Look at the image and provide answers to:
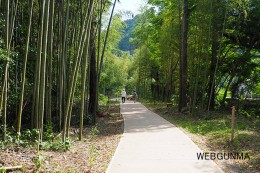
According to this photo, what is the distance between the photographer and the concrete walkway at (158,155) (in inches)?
175

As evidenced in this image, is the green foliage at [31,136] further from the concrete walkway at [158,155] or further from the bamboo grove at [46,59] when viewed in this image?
the concrete walkway at [158,155]

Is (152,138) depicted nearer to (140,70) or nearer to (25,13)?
(25,13)

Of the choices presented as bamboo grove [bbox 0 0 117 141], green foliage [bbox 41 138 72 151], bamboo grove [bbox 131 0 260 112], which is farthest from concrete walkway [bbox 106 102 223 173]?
bamboo grove [bbox 131 0 260 112]

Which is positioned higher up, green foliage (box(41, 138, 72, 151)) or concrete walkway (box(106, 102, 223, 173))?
green foliage (box(41, 138, 72, 151))

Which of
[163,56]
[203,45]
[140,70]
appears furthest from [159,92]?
[203,45]

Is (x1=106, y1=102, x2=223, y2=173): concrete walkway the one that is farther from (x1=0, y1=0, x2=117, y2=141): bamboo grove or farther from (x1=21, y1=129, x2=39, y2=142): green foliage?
(x1=21, y1=129, x2=39, y2=142): green foliage

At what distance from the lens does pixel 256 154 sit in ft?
18.1

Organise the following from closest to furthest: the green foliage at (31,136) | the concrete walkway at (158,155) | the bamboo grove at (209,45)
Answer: the concrete walkway at (158,155) < the green foliage at (31,136) < the bamboo grove at (209,45)

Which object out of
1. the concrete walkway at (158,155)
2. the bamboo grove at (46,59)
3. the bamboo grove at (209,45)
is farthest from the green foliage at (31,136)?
the bamboo grove at (209,45)

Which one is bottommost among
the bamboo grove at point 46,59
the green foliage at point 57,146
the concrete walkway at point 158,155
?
the concrete walkway at point 158,155

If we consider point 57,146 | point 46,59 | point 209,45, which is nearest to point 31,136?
point 57,146

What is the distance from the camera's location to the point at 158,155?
530 centimetres

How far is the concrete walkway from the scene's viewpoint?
4.43 metres

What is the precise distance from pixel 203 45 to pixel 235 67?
4104mm
